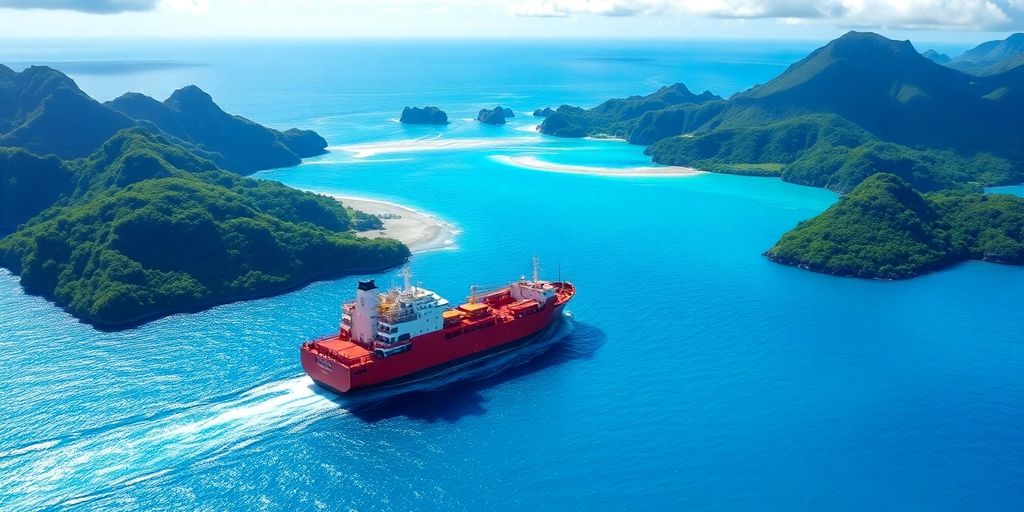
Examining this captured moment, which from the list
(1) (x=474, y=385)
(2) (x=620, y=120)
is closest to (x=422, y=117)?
(2) (x=620, y=120)

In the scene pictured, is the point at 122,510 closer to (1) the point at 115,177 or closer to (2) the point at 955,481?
(2) the point at 955,481

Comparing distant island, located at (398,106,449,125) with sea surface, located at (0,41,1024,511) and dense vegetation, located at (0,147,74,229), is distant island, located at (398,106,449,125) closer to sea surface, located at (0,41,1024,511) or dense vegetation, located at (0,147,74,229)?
dense vegetation, located at (0,147,74,229)

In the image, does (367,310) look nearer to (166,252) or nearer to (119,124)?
(166,252)

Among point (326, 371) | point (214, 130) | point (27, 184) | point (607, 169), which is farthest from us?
point (214, 130)

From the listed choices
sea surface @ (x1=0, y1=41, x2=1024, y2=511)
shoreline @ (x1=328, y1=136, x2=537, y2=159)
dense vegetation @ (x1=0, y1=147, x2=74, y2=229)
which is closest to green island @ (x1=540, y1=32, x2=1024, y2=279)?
sea surface @ (x1=0, y1=41, x2=1024, y2=511)

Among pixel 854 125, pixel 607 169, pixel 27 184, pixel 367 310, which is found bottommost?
pixel 607 169

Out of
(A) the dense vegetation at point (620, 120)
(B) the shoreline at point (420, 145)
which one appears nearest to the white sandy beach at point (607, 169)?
(B) the shoreline at point (420, 145)
